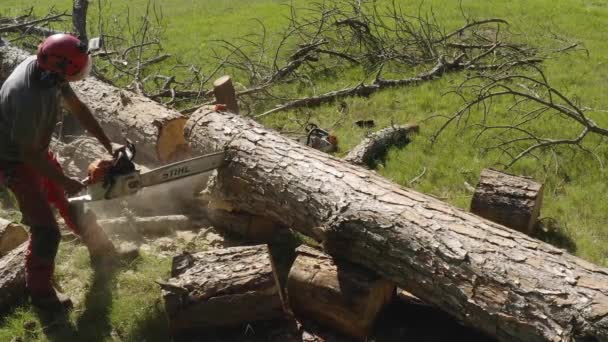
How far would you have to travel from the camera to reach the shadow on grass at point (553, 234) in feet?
15.1

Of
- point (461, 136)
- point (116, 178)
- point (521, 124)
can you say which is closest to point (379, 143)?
point (461, 136)

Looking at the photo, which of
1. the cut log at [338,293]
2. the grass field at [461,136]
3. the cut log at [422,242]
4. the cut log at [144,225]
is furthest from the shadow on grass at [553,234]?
the cut log at [144,225]

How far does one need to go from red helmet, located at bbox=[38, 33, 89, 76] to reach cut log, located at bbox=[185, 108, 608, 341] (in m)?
1.39

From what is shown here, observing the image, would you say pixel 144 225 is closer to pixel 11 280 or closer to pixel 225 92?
pixel 11 280

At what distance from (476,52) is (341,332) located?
6.85 meters

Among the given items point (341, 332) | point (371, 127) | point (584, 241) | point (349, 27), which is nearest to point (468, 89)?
point (371, 127)

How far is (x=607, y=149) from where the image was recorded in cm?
595

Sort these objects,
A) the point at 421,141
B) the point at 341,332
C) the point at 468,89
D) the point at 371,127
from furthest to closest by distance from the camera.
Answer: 1. the point at 468,89
2. the point at 371,127
3. the point at 421,141
4. the point at 341,332

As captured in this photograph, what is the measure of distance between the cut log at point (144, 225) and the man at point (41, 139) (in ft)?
1.95

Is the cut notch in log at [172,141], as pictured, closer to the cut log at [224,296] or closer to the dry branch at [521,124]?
the cut log at [224,296]

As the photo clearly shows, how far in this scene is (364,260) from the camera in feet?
12.0

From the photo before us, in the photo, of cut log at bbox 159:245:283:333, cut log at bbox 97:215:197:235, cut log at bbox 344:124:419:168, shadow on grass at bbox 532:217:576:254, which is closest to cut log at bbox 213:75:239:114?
cut log at bbox 344:124:419:168

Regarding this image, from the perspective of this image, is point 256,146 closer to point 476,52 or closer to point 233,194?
point 233,194

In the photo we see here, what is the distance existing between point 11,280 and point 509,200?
3.62 metres
